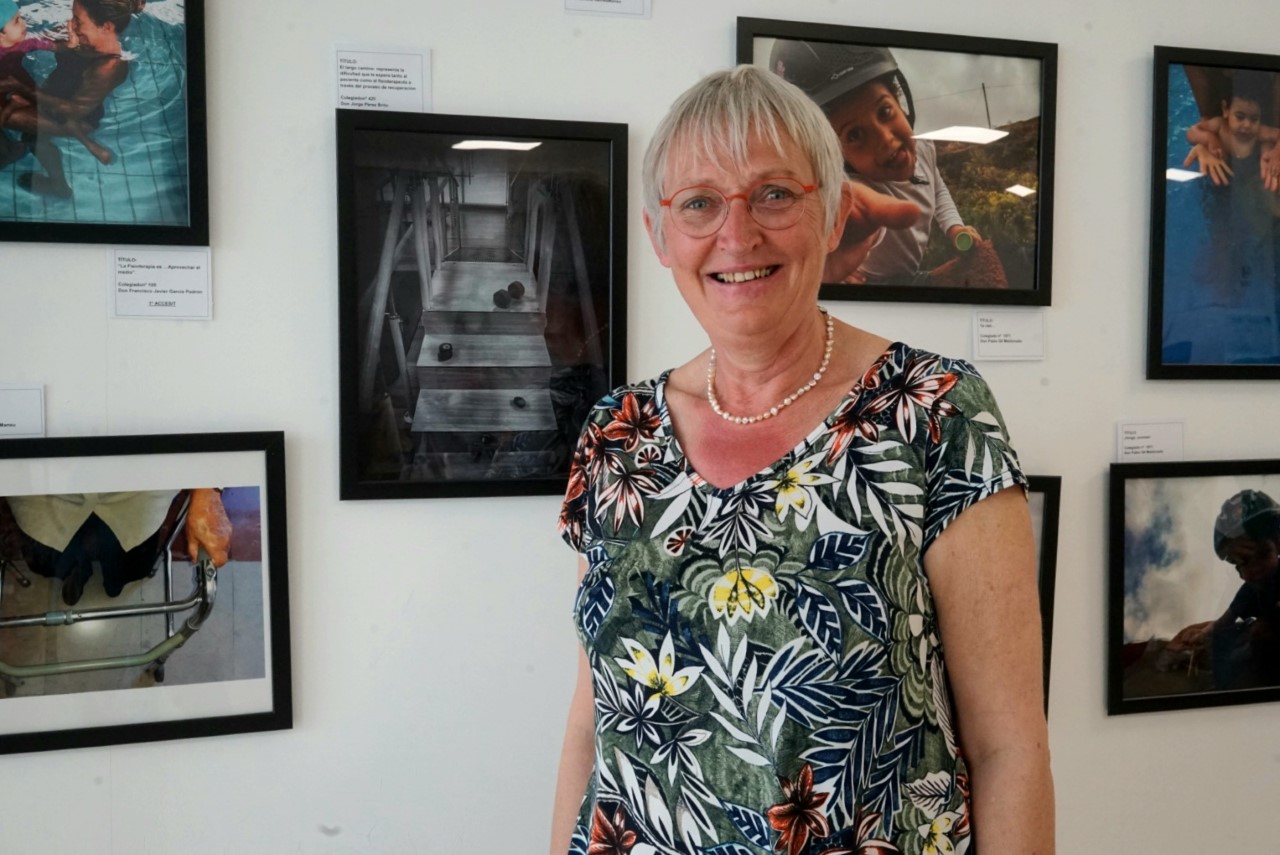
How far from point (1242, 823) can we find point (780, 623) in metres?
1.39

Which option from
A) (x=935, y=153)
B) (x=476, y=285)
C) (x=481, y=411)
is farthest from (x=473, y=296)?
(x=935, y=153)

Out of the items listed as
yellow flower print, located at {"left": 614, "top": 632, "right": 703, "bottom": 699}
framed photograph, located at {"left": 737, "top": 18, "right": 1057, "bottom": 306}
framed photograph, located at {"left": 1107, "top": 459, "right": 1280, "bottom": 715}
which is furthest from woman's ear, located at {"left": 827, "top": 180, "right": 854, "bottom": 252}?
framed photograph, located at {"left": 1107, "top": 459, "right": 1280, "bottom": 715}

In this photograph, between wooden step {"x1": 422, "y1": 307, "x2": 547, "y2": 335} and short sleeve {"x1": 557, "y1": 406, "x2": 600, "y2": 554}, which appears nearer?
short sleeve {"x1": 557, "y1": 406, "x2": 600, "y2": 554}

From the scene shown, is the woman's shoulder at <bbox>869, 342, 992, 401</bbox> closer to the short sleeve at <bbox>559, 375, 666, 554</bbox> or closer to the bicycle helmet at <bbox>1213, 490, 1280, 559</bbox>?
the short sleeve at <bbox>559, 375, 666, 554</bbox>

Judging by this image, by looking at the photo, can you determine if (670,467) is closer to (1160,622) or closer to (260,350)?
(260,350)

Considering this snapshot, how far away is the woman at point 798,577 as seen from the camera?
95cm

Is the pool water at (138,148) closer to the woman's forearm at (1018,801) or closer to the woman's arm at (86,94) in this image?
the woman's arm at (86,94)

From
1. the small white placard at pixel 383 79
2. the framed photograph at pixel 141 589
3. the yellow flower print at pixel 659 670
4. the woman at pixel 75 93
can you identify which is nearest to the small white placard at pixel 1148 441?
the yellow flower print at pixel 659 670

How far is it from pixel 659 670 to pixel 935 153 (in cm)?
102

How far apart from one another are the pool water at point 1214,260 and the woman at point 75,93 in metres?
1.59

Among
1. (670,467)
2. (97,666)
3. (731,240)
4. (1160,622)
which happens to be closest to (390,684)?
(97,666)

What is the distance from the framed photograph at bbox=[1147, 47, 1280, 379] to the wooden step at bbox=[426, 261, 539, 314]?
3.37 feet

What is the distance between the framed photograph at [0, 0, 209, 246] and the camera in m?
1.34

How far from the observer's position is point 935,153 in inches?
65.2
